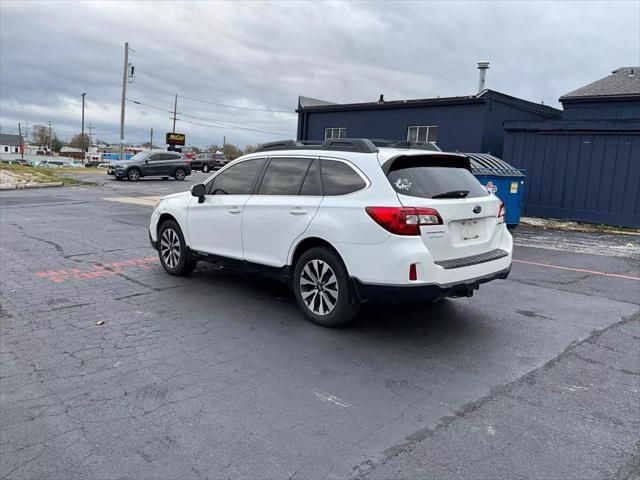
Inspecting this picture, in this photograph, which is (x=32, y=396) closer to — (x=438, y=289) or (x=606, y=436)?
(x=438, y=289)

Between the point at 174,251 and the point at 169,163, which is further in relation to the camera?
the point at 169,163

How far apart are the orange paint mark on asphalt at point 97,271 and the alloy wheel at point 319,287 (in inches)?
131

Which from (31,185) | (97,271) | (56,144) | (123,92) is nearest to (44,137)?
(56,144)

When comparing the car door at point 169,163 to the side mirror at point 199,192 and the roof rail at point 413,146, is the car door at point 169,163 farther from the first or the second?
the roof rail at point 413,146

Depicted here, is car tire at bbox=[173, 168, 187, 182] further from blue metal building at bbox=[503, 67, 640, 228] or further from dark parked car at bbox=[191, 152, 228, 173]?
blue metal building at bbox=[503, 67, 640, 228]

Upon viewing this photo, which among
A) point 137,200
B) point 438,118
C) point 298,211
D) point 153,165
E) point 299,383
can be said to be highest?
point 438,118

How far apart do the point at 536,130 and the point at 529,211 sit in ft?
8.17

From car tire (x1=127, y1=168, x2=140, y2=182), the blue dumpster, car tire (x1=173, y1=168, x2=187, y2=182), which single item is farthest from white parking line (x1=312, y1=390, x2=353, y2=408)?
car tire (x1=173, y1=168, x2=187, y2=182)

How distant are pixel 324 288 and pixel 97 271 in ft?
12.8

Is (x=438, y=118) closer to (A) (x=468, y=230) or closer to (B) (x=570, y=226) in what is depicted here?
(B) (x=570, y=226)

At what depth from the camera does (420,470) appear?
284 cm

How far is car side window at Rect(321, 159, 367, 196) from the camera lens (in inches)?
194

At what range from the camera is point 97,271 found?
7.31 meters

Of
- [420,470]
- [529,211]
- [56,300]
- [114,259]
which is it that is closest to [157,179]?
[529,211]
